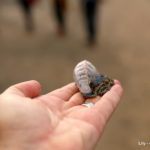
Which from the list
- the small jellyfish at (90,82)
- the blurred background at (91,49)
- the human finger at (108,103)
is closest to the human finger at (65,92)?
the small jellyfish at (90,82)

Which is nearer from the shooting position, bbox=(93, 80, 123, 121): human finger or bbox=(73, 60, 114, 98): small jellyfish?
bbox=(93, 80, 123, 121): human finger

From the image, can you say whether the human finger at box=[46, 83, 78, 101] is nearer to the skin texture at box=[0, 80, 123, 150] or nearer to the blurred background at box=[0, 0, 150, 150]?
the skin texture at box=[0, 80, 123, 150]

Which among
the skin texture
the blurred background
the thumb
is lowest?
the blurred background

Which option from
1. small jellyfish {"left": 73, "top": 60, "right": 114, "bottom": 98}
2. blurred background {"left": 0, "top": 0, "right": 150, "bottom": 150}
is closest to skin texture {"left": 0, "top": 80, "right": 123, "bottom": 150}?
small jellyfish {"left": 73, "top": 60, "right": 114, "bottom": 98}

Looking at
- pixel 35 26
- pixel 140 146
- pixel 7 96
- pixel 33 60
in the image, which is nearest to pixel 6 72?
pixel 33 60

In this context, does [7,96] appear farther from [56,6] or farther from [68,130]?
[56,6]

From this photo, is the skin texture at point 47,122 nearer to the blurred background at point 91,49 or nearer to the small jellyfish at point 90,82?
the small jellyfish at point 90,82

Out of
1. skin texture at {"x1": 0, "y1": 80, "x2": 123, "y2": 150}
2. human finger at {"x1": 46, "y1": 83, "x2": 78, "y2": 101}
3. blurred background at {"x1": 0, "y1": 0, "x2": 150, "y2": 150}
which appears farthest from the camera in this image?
blurred background at {"x1": 0, "y1": 0, "x2": 150, "y2": 150}
